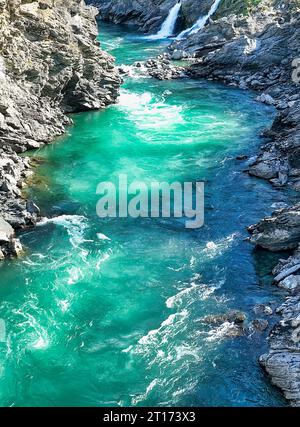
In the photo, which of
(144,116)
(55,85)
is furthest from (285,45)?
(55,85)

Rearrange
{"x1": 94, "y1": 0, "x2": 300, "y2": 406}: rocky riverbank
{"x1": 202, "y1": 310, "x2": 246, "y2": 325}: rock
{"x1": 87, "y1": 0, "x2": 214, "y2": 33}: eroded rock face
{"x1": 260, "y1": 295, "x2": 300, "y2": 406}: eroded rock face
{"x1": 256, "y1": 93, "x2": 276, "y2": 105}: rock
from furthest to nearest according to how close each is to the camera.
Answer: {"x1": 87, "y1": 0, "x2": 214, "y2": 33}: eroded rock face → {"x1": 256, "y1": 93, "x2": 276, "y2": 105}: rock → {"x1": 202, "y1": 310, "x2": 246, "y2": 325}: rock → {"x1": 94, "y1": 0, "x2": 300, "y2": 406}: rocky riverbank → {"x1": 260, "y1": 295, "x2": 300, "y2": 406}: eroded rock face

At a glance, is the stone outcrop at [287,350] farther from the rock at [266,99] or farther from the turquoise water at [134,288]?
the rock at [266,99]

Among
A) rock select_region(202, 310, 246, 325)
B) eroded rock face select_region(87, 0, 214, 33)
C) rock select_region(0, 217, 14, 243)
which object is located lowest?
rock select_region(202, 310, 246, 325)

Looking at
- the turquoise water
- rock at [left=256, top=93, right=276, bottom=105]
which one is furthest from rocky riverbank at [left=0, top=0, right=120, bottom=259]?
rock at [left=256, top=93, right=276, bottom=105]

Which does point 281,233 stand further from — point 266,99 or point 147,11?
point 147,11

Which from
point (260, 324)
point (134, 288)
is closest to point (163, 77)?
point (134, 288)

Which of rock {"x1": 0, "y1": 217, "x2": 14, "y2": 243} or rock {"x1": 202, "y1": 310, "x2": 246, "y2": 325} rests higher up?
rock {"x1": 0, "y1": 217, "x2": 14, "y2": 243}

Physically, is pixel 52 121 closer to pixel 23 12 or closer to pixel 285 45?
pixel 23 12

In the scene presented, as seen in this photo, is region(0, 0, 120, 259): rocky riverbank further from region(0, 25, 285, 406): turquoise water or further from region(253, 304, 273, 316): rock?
region(253, 304, 273, 316): rock
